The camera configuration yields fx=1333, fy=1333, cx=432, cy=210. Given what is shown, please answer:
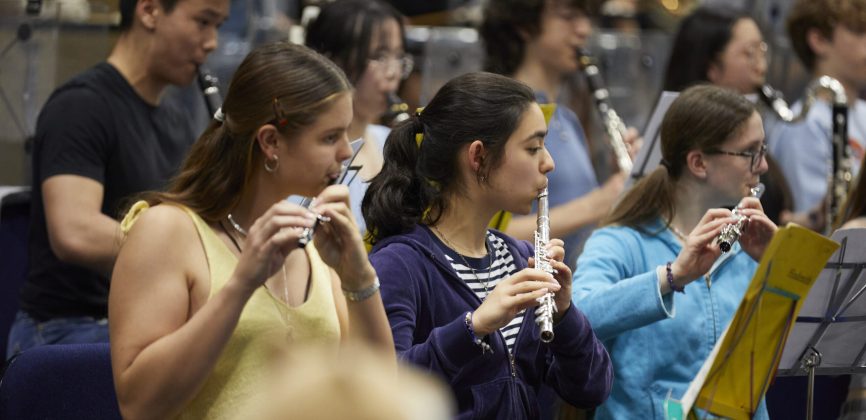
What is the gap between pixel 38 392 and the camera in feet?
8.41

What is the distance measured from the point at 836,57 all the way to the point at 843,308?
103 inches

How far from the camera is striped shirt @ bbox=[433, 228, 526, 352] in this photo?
8.89 ft

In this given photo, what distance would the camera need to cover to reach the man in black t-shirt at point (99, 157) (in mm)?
3293

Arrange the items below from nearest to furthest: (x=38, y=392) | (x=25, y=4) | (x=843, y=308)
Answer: (x=38, y=392), (x=843, y=308), (x=25, y=4)

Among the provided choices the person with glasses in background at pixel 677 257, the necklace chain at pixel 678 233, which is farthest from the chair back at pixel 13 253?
the necklace chain at pixel 678 233

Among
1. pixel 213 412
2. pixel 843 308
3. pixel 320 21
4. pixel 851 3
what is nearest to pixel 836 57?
pixel 851 3

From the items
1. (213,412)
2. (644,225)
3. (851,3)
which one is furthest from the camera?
(851,3)

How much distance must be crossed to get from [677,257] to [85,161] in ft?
4.90

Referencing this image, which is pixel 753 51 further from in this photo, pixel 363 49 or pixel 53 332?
pixel 53 332

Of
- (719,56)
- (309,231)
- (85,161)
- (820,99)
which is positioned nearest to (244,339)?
(309,231)

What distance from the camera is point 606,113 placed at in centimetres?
453

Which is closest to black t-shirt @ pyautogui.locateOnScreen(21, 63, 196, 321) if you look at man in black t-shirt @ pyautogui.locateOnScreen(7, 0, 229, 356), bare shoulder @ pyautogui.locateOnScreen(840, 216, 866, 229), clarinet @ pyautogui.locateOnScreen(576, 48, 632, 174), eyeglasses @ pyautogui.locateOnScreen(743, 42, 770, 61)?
man in black t-shirt @ pyautogui.locateOnScreen(7, 0, 229, 356)

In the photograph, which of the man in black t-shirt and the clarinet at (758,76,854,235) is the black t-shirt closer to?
the man in black t-shirt

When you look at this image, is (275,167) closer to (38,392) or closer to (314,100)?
(314,100)
